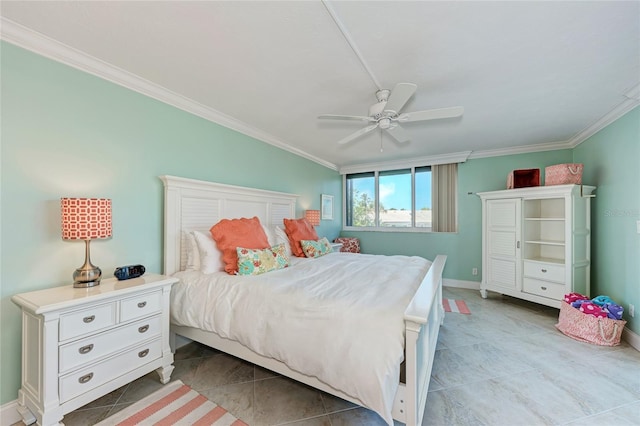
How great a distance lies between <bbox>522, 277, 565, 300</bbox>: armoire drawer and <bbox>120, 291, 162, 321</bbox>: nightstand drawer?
4.40 metres

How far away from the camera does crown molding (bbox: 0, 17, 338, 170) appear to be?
159 centimetres

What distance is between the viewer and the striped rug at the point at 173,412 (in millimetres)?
1565

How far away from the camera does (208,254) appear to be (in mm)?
2291

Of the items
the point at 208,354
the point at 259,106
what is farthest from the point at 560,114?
the point at 208,354

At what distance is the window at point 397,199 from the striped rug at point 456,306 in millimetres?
1403

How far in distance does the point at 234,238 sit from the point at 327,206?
296cm

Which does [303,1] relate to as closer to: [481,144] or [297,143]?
[297,143]

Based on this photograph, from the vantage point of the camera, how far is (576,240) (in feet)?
10.4

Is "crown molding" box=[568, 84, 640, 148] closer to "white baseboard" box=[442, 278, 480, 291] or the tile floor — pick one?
the tile floor

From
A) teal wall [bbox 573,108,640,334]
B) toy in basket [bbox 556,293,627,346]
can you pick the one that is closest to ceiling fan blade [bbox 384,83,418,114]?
teal wall [bbox 573,108,640,334]

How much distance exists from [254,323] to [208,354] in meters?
1.09

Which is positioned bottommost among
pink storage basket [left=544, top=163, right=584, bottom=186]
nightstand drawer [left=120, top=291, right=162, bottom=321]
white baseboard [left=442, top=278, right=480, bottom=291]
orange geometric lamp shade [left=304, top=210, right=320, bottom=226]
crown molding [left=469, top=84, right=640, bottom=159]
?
white baseboard [left=442, top=278, right=480, bottom=291]

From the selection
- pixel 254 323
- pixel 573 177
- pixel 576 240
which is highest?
pixel 573 177

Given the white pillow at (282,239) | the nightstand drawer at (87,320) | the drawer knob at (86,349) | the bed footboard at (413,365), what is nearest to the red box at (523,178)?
the bed footboard at (413,365)
